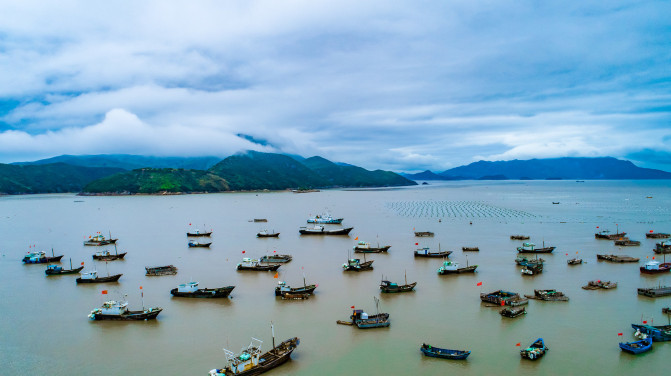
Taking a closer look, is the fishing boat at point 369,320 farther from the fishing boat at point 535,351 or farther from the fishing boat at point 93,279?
the fishing boat at point 93,279

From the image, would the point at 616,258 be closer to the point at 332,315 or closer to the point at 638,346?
the point at 638,346

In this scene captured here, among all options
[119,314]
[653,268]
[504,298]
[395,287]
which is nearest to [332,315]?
[395,287]

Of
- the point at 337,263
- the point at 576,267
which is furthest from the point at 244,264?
the point at 576,267

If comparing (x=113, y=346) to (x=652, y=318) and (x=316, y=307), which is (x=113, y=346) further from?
(x=652, y=318)

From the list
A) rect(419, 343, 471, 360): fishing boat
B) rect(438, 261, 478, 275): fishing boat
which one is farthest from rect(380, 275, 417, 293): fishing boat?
rect(419, 343, 471, 360): fishing boat

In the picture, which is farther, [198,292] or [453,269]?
[453,269]
